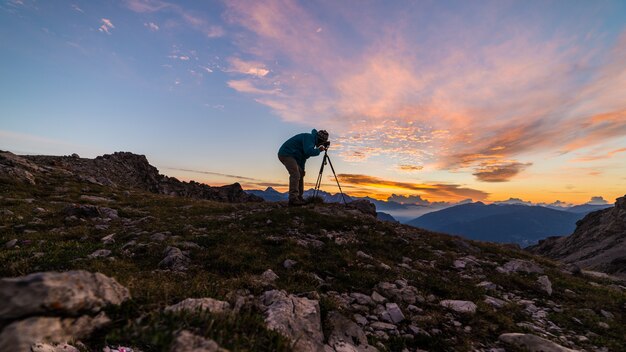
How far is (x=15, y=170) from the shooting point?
2439 cm

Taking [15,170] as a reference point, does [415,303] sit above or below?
below

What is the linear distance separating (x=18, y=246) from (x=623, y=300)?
2073 cm

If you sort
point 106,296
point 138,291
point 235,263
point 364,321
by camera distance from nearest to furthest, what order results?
point 106,296, point 138,291, point 364,321, point 235,263

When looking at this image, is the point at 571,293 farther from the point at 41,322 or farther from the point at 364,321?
the point at 41,322

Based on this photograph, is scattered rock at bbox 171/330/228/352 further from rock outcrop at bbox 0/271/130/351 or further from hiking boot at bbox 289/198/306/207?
hiking boot at bbox 289/198/306/207

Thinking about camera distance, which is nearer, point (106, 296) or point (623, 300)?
point (106, 296)

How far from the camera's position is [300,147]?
19828mm

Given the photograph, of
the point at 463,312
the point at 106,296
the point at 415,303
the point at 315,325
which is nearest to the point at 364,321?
the point at 315,325

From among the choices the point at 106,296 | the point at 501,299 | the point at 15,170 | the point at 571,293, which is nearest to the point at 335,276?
the point at 501,299

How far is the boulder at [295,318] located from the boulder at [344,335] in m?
0.32

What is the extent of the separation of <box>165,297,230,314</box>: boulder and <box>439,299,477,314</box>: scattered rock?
21.4 feet

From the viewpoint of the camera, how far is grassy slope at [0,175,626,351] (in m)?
4.11

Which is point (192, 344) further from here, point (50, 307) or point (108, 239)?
point (108, 239)

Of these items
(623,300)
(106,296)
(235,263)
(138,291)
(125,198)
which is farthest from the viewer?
(125,198)
